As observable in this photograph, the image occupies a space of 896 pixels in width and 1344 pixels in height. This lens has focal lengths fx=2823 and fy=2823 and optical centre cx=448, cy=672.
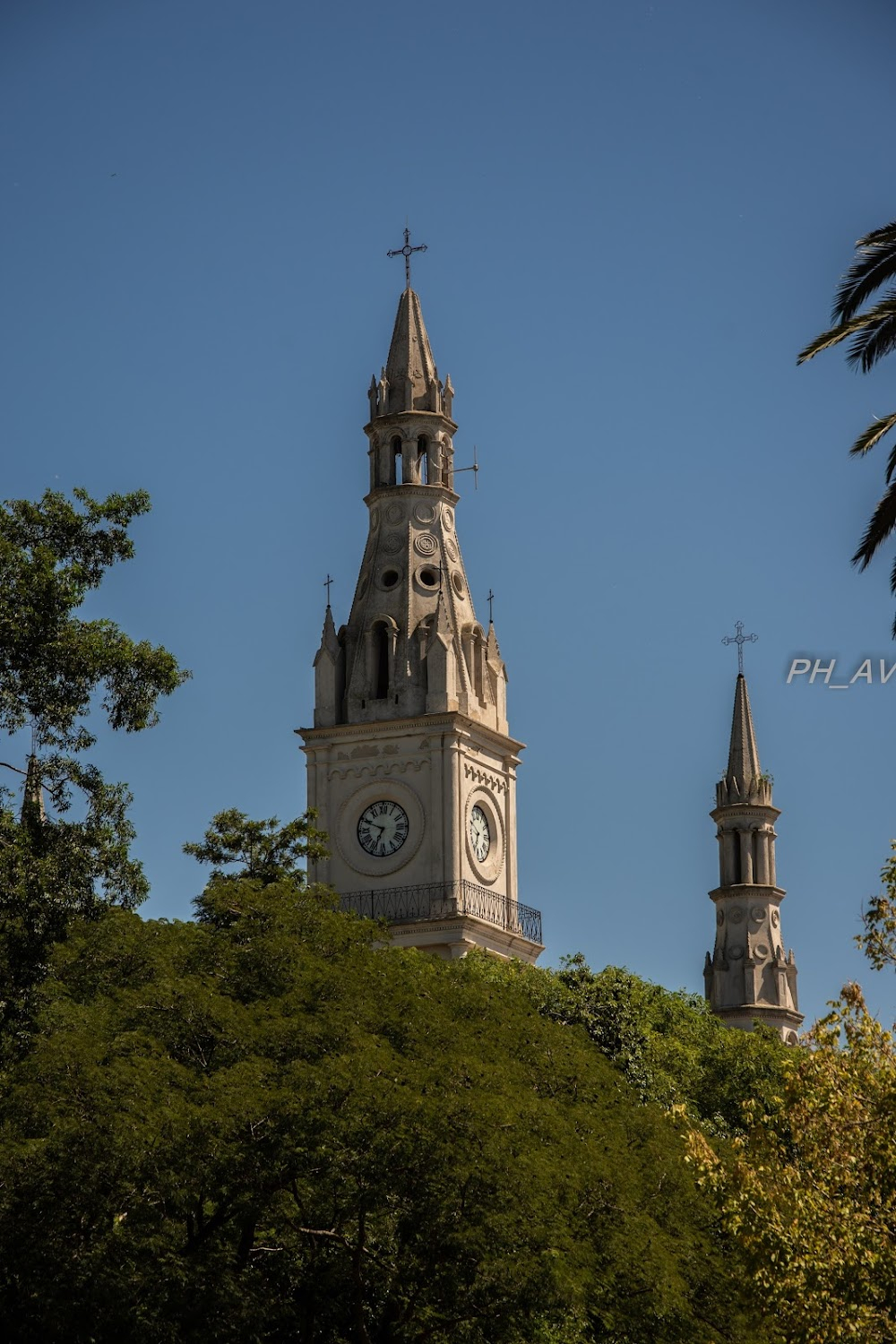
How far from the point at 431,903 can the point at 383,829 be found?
3.80 meters

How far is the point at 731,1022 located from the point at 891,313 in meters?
81.0

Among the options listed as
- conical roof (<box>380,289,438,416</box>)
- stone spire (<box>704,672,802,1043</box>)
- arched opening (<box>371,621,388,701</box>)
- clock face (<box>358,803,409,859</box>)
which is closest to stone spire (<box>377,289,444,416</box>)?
conical roof (<box>380,289,438,416</box>)

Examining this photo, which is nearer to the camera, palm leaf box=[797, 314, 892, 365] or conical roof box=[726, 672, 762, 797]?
palm leaf box=[797, 314, 892, 365]

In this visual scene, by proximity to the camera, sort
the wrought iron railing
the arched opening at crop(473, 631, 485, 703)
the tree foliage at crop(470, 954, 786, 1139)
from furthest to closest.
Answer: the arched opening at crop(473, 631, 485, 703) → the wrought iron railing → the tree foliage at crop(470, 954, 786, 1139)

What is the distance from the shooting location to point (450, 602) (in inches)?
3947

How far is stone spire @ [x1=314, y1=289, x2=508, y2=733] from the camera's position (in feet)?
326

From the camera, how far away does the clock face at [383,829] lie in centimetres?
9756

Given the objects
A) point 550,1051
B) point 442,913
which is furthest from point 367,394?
point 550,1051

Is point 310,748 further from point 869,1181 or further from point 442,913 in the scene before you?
point 869,1181

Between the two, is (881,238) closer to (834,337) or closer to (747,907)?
(834,337)

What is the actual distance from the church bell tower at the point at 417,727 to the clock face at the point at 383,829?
0.14ft

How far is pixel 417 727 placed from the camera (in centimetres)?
9850

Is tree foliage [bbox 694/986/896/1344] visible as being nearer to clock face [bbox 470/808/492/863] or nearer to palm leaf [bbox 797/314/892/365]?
palm leaf [bbox 797/314/892/365]

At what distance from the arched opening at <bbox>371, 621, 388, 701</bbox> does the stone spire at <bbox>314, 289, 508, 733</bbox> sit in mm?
32
